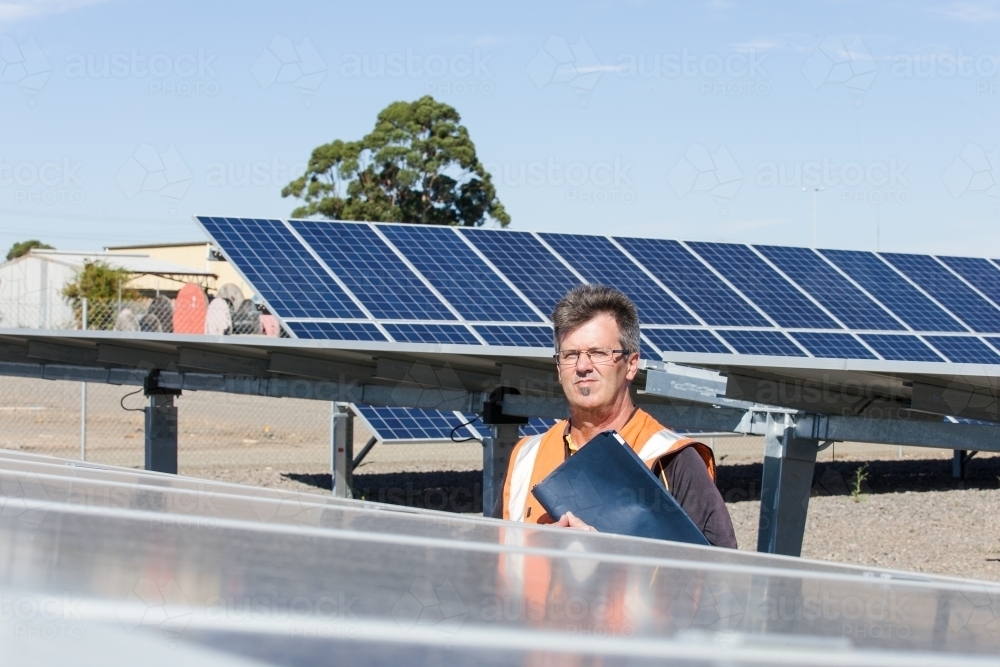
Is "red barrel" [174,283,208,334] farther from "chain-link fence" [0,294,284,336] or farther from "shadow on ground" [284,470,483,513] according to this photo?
"shadow on ground" [284,470,483,513]

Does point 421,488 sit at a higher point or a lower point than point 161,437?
lower

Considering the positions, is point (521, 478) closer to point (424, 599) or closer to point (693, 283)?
point (424, 599)

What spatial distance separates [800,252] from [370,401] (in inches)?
364

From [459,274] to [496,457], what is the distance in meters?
5.67

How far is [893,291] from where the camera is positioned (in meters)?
16.4

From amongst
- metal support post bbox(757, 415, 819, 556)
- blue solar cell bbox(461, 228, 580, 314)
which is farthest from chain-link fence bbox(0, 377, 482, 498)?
metal support post bbox(757, 415, 819, 556)

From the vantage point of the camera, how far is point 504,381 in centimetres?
862

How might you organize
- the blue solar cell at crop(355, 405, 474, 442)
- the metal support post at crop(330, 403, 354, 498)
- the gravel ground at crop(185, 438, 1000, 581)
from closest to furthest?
the gravel ground at crop(185, 438, 1000, 581) → the metal support post at crop(330, 403, 354, 498) → the blue solar cell at crop(355, 405, 474, 442)

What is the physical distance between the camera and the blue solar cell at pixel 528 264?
13883 mm

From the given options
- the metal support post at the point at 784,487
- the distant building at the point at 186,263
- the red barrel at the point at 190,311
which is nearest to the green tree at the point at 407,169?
the distant building at the point at 186,263

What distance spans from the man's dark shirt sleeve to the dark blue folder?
0.39 ft

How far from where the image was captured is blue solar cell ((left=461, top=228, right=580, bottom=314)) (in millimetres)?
13883

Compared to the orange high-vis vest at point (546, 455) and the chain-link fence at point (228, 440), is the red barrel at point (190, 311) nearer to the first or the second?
the chain-link fence at point (228, 440)

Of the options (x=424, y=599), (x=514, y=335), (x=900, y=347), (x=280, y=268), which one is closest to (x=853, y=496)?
(x=900, y=347)
